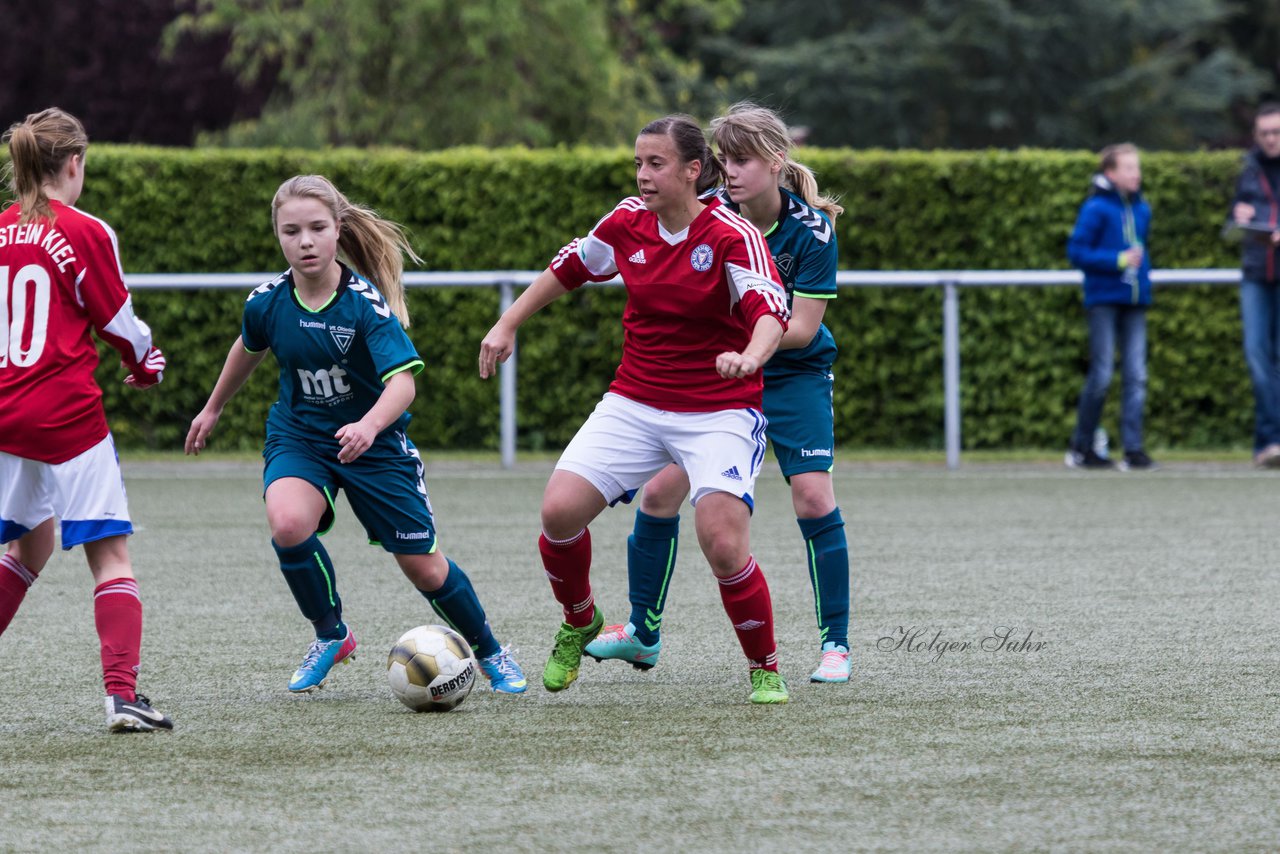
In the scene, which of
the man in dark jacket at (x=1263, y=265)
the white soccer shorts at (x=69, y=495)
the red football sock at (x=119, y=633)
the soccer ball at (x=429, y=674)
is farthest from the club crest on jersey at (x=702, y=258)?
the man in dark jacket at (x=1263, y=265)

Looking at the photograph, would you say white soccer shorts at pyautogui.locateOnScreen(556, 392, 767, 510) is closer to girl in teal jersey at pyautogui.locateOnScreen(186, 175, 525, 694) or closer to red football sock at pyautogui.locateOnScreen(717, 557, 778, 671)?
red football sock at pyautogui.locateOnScreen(717, 557, 778, 671)

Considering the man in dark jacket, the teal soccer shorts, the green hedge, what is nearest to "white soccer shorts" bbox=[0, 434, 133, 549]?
the teal soccer shorts

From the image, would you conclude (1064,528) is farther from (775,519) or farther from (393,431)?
(393,431)

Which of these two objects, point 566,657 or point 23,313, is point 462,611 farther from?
point 23,313

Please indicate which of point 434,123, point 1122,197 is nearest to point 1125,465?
point 1122,197

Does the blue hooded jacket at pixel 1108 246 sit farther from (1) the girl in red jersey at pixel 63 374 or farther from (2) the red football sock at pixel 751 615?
(1) the girl in red jersey at pixel 63 374

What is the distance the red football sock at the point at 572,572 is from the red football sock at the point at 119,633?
1.15 meters

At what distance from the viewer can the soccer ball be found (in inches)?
192

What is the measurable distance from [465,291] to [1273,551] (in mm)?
6278

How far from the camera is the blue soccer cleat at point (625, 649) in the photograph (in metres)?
5.47

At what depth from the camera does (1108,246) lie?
38.3 ft

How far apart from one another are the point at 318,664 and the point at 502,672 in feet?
1.71

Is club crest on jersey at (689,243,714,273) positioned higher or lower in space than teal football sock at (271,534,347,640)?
higher

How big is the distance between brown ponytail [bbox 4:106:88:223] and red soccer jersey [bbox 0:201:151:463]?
0.04 metres
